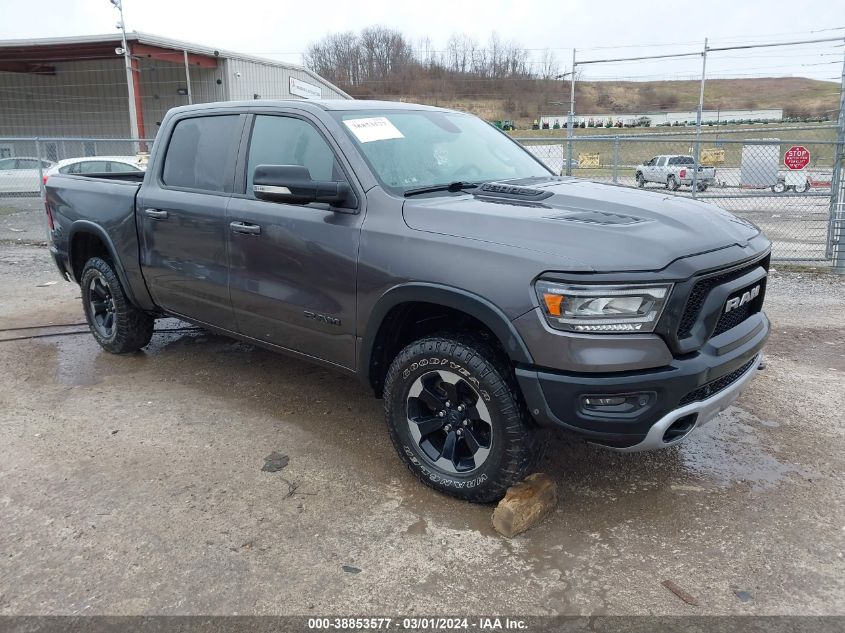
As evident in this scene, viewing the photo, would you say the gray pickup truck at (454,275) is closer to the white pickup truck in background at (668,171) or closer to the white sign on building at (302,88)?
the white pickup truck in background at (668,171)

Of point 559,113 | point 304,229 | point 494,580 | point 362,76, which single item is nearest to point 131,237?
point 304,229

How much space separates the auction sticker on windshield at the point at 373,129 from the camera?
3.66 m

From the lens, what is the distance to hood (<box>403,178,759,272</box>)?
2715mm

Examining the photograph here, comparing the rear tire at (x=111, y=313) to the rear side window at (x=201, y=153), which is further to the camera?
the rear tire at (x=111, y=313)

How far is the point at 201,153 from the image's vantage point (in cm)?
446

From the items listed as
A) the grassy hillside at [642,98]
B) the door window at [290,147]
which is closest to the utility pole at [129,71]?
the grassy hillside at [642,98]

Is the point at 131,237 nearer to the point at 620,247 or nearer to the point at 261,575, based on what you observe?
the point at 261,575

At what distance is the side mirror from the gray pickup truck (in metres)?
0.01

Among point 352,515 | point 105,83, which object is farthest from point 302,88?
point 352,515

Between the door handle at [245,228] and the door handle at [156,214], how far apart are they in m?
0.77

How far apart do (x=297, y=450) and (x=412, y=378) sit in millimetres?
1021

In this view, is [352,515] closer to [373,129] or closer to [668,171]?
[373,129]

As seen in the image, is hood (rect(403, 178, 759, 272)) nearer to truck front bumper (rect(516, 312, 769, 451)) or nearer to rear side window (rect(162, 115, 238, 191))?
truck front bumper (rect(516, 312, 769, 451))

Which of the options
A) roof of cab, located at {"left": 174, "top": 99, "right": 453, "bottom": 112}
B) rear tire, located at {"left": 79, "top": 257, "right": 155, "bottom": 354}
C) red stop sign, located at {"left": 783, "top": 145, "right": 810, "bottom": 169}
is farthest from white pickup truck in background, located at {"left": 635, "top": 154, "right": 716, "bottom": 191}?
rear tire, located at {"left": 79, "top": 257, "right": 155, "bottom": 354}
